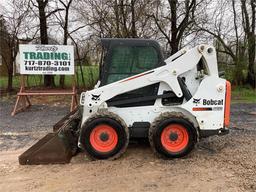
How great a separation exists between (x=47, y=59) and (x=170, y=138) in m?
5.34

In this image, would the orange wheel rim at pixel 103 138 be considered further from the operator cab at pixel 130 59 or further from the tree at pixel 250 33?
the tree at pixel 250 33

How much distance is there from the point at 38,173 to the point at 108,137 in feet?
3.62

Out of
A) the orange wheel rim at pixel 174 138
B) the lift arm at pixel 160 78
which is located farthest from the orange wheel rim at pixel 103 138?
the orange wheel rim at pixel 174 138

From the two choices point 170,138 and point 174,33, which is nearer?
point 170,138

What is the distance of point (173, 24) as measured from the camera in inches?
519

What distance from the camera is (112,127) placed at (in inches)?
173

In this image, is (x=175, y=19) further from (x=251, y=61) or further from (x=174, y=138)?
(x=174, y=138)

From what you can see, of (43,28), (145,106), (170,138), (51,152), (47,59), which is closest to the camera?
(51,152)

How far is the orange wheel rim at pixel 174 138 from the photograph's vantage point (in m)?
4.45

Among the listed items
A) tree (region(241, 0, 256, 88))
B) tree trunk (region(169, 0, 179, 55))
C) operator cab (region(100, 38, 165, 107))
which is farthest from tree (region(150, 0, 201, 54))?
operator cab (region(100, 38, 165, 107))

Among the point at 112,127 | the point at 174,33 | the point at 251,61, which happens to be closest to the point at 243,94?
the point at 251,61

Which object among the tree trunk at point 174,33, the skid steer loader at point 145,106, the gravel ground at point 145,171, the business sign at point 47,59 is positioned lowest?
the gravel ground at point 145,171

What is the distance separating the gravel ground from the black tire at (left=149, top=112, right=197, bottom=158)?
0.12 meters

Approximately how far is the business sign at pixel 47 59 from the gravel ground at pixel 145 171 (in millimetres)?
3372
